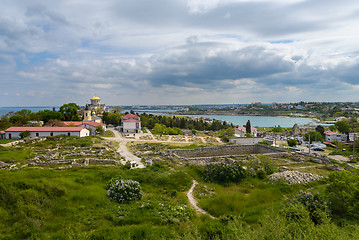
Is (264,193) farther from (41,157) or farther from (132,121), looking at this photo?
(132,121)

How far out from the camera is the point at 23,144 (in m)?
31.4

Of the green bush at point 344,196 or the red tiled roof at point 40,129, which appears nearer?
the green bush at point 344,196

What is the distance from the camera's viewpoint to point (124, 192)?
12562 millimetres

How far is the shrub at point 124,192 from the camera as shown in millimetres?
12414

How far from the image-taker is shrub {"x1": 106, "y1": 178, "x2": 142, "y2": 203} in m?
12.4

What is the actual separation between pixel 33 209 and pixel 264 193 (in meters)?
13.9

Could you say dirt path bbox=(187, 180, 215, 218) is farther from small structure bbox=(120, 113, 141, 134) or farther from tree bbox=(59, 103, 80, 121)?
tree bbox=(59, 103, 80, 121)

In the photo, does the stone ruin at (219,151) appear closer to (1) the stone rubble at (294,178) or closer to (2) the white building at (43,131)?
(1) the stone rubble at (294,178)

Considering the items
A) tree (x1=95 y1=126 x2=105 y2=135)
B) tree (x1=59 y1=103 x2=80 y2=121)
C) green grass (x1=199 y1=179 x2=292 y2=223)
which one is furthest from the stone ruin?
tree (x1=59 y1=103 x2=80 y2=121)

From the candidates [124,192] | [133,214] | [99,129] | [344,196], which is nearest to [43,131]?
[99,129]

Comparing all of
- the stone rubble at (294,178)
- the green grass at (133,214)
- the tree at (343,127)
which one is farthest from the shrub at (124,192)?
the tree at (343,127)

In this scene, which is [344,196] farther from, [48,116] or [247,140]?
[48,116]

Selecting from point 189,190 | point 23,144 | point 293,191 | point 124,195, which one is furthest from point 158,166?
point 23,144

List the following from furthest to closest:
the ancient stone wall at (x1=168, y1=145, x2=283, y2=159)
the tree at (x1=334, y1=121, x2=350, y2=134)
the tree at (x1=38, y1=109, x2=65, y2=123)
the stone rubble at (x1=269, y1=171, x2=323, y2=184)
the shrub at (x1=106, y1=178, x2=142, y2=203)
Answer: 1. the tree at (x1=334, y1=121, x2=350, y2=134)
2. the tree at (x1=38, y1=109, x2=65, y2=123)
3. the ancient stone wall at (x1=168, y1=145, x2=283, y2=159)
4. the stone rubble at (x1=269, y1=171, x2=323, y2=184)
5. the shrub at (x1=106, y1=178, x2=142, y2=203)
